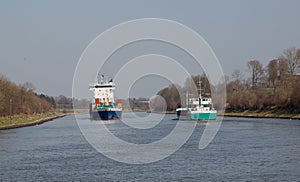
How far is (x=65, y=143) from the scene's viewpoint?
4594 centimetres

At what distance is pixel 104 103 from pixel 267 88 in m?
37.9

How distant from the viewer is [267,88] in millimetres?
120125

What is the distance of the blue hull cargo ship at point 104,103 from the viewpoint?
102438 millimetres

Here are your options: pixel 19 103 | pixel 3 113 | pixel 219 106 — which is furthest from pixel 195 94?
pixel 3 113

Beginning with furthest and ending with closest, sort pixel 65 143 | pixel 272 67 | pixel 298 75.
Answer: pixel 272 67
pixel 298 75
pixel 65 143

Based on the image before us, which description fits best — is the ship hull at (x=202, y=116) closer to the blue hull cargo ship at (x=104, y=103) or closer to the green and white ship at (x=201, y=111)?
the green and white ship at (x=201, y=111)

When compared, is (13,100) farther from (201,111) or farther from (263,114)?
(263,114)

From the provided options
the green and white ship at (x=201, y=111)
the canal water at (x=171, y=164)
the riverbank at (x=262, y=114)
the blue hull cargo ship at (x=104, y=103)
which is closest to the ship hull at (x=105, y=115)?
the blue hull cargo ship at (x=104, y=103)

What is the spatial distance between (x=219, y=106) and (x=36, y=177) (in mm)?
105315

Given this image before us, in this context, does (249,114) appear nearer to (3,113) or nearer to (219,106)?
(219,106)

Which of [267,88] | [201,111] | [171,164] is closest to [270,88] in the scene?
[267,88]

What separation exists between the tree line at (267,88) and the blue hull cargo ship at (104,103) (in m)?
17.6

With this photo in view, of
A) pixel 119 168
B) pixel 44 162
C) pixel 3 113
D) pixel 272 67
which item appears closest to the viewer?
pixel 119 168

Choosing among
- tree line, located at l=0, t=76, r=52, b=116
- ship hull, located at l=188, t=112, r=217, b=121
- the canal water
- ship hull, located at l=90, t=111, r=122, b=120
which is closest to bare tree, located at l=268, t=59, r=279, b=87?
ship hull, located at l=188, t=112, r=217, b=121
